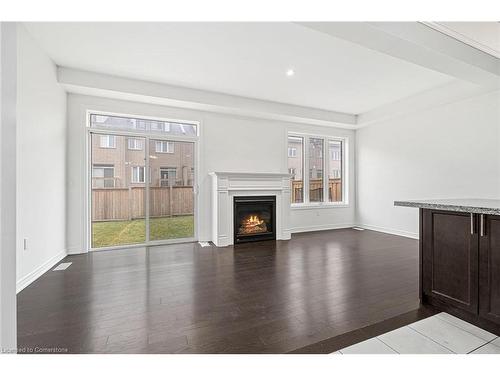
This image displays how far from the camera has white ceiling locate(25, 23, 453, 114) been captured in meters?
2.76

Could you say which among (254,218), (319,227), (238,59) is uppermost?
(238,59)

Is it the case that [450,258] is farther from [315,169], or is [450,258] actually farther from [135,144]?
[135,144]

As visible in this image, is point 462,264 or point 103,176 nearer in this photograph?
point 462,264

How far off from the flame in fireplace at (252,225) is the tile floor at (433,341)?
3295 millimetres

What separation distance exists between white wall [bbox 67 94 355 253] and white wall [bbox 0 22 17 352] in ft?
11.3

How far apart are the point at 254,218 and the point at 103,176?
2.92 meters

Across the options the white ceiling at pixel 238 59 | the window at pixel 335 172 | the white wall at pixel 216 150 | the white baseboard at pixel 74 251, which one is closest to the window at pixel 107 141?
the white wall at pixel 216 150

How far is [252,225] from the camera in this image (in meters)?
5.06

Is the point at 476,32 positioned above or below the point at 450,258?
above

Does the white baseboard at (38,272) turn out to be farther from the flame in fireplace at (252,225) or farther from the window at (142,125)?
the flame in fireplace at (252,225)

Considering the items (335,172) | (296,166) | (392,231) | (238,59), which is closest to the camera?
(238,59)

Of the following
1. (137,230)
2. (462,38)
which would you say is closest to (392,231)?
(462,38)

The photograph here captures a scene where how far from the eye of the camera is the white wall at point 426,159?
159 inches

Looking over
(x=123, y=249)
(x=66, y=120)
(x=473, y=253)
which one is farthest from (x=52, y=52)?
(x=473, y=253)
